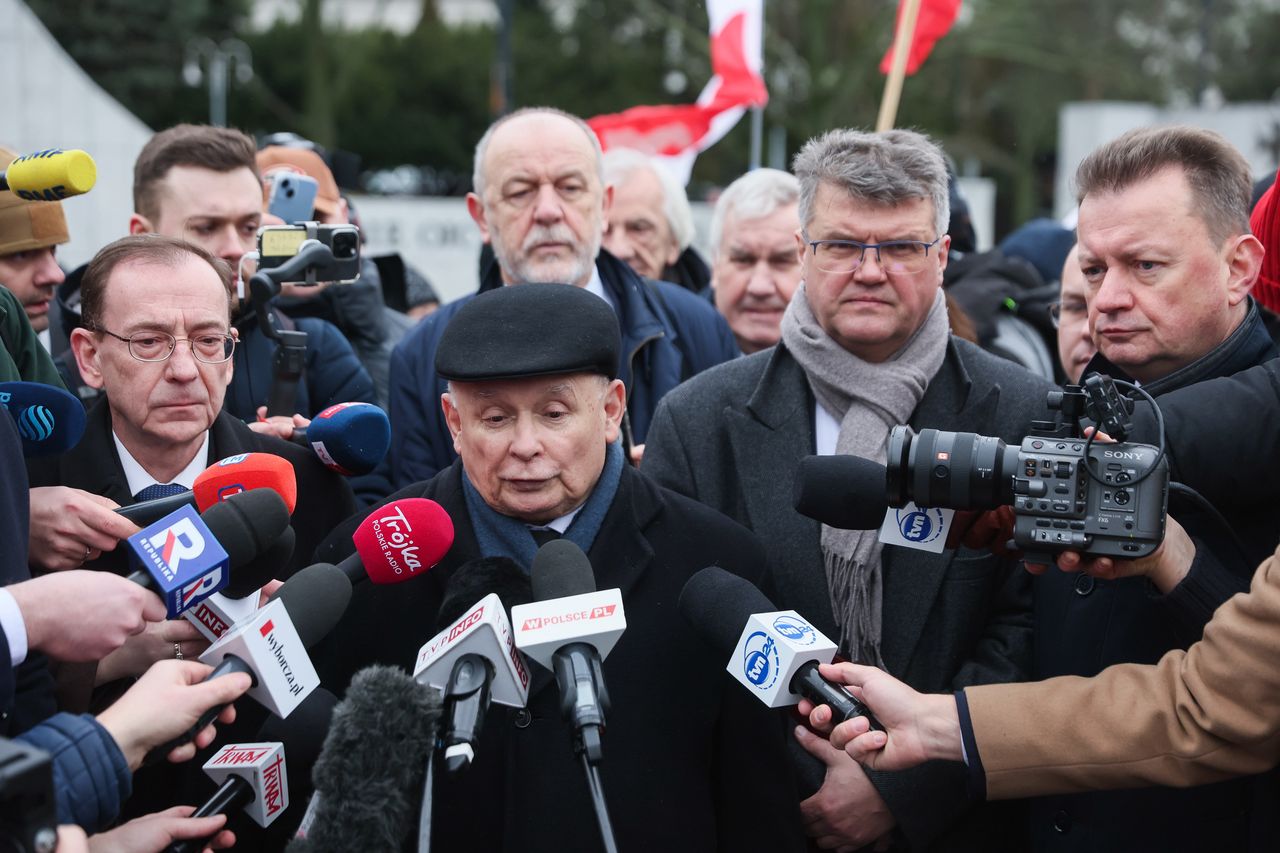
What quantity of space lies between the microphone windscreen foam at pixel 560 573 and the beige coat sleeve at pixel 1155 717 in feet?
2.85

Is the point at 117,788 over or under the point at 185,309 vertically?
under

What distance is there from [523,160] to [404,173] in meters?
26.7

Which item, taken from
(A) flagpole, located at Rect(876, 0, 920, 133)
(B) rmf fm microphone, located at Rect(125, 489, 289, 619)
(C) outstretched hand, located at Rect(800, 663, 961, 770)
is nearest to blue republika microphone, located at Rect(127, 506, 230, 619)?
(B) rmf fm microphone, located at Rect(125, 489, 289, 619)

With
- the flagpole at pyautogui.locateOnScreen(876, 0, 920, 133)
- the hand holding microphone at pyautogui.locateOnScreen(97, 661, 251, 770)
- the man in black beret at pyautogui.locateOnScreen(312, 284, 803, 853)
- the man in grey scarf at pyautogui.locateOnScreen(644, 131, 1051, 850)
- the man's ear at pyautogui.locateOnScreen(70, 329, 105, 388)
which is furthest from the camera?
the flagpole at pyautogui.locateOnScreen(876, 0, 920, 133)

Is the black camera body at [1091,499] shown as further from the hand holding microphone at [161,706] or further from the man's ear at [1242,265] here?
the hand holding microphone at [161,706]

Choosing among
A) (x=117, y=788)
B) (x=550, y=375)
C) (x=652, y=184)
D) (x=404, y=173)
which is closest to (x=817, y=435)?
(x=550, y=375)

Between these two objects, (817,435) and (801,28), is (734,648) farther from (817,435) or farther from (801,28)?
(801,28)

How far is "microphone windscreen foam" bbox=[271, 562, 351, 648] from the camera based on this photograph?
2.45 meters

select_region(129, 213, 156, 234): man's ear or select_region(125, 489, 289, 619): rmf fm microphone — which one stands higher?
select_region(129, 213, 156, 234): man's ear

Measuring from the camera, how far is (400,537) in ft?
8.74

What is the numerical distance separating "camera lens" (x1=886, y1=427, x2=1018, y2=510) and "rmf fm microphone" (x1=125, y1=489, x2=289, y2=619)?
121 cm

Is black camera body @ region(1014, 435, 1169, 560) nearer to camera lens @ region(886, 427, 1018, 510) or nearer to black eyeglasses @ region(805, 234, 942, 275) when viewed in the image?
camera lens @ region(886, 427, 1018, 510)

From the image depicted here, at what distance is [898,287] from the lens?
348cm

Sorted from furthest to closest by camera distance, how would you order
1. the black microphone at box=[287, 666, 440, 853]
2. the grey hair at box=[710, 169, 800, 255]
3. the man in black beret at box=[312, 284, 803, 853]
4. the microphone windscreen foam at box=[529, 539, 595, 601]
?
1. the grey hair at box=[710, 169, 800, 255]
2. the man in black beret at box=[312, 284, 803, 853]
3. the microphone windscreen foam at box=[529, 539, 595, 601]
4. the black microphone at box=[287, 666, 440, 853]
